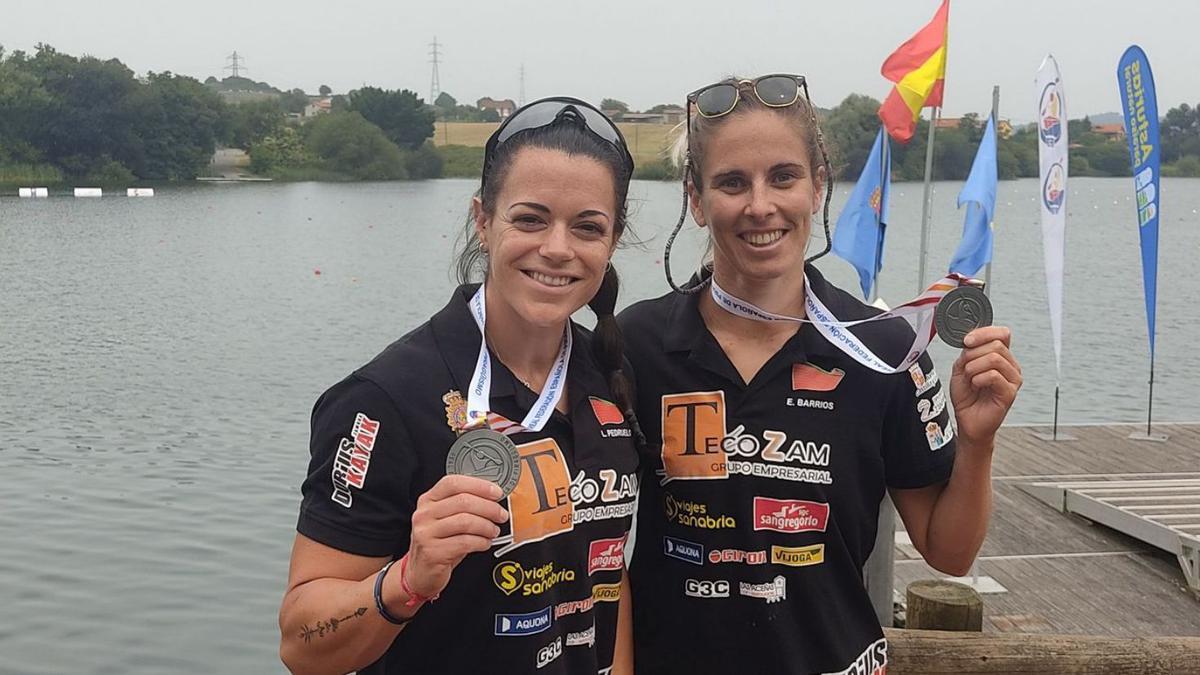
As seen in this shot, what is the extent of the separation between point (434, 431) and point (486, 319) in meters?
0.34

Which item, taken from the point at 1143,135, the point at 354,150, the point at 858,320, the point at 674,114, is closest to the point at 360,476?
the point at 858,320

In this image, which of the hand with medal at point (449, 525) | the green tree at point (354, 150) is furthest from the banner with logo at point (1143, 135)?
the green tree at point (354, 150)

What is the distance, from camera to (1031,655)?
13.2 feet

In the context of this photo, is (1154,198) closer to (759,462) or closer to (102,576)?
(759,462)

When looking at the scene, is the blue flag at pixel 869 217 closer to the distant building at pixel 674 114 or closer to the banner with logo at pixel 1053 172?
the banner with logo at pixel 1053 172

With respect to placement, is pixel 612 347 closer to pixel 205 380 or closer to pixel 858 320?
pixel 858 320

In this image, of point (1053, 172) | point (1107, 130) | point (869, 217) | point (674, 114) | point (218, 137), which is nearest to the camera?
point (674, 114)

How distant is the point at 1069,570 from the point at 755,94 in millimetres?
6741

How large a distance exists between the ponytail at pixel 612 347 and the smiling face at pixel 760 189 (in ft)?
1.01

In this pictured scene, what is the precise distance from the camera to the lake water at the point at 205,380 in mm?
9656

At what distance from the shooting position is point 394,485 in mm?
2176

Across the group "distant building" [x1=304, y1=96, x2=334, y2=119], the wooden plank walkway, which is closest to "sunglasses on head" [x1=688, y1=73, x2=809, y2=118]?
the wooden plank walkway

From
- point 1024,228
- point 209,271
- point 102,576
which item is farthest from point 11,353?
point 1024,228

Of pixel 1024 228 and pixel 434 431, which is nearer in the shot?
pixel 434 431
